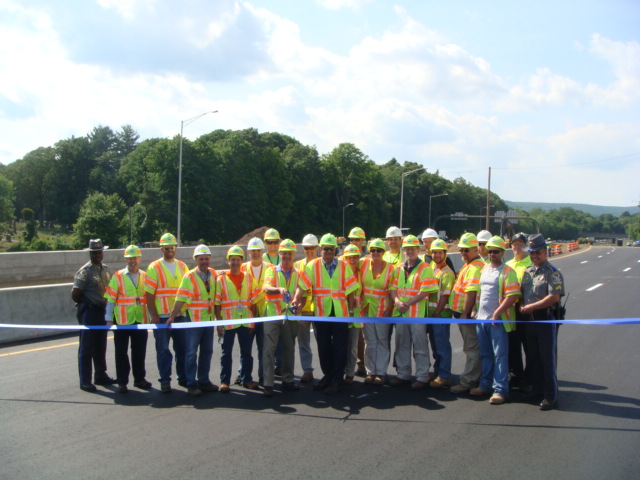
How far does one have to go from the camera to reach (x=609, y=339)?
36.9ft

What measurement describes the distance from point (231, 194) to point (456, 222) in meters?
68.3

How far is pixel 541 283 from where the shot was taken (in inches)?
271

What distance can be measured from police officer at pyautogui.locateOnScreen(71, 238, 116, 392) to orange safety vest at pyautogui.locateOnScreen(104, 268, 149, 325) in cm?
27

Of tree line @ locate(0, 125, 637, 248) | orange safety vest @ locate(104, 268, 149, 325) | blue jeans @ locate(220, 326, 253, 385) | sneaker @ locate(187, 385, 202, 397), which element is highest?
tree line @ locate(0, 125, 637, 248)

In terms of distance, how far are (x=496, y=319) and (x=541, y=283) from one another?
652 mm

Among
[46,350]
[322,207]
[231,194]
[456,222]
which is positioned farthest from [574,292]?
[456,222]

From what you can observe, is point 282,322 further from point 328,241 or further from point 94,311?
point 94,311

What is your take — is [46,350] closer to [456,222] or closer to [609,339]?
[609,339]

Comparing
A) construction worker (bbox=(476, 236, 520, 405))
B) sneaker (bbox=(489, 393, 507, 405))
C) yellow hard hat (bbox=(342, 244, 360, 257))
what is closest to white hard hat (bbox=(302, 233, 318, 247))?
yellow hard hat (bbox=(342, 244, 360, 257))

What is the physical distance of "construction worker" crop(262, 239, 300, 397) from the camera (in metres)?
7.41

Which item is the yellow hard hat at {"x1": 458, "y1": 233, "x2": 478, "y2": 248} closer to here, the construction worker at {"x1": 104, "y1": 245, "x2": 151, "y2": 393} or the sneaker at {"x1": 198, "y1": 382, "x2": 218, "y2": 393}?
the sneaker at {"x1": 198, "y1": 382, "x2": 218, "y2": 393}

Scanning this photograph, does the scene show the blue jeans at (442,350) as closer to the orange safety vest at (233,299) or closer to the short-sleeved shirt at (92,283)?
the orange safety vest at (233,299)

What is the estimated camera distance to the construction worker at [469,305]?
7.45 meters

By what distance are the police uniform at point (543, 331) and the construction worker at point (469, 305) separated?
2.05ft
